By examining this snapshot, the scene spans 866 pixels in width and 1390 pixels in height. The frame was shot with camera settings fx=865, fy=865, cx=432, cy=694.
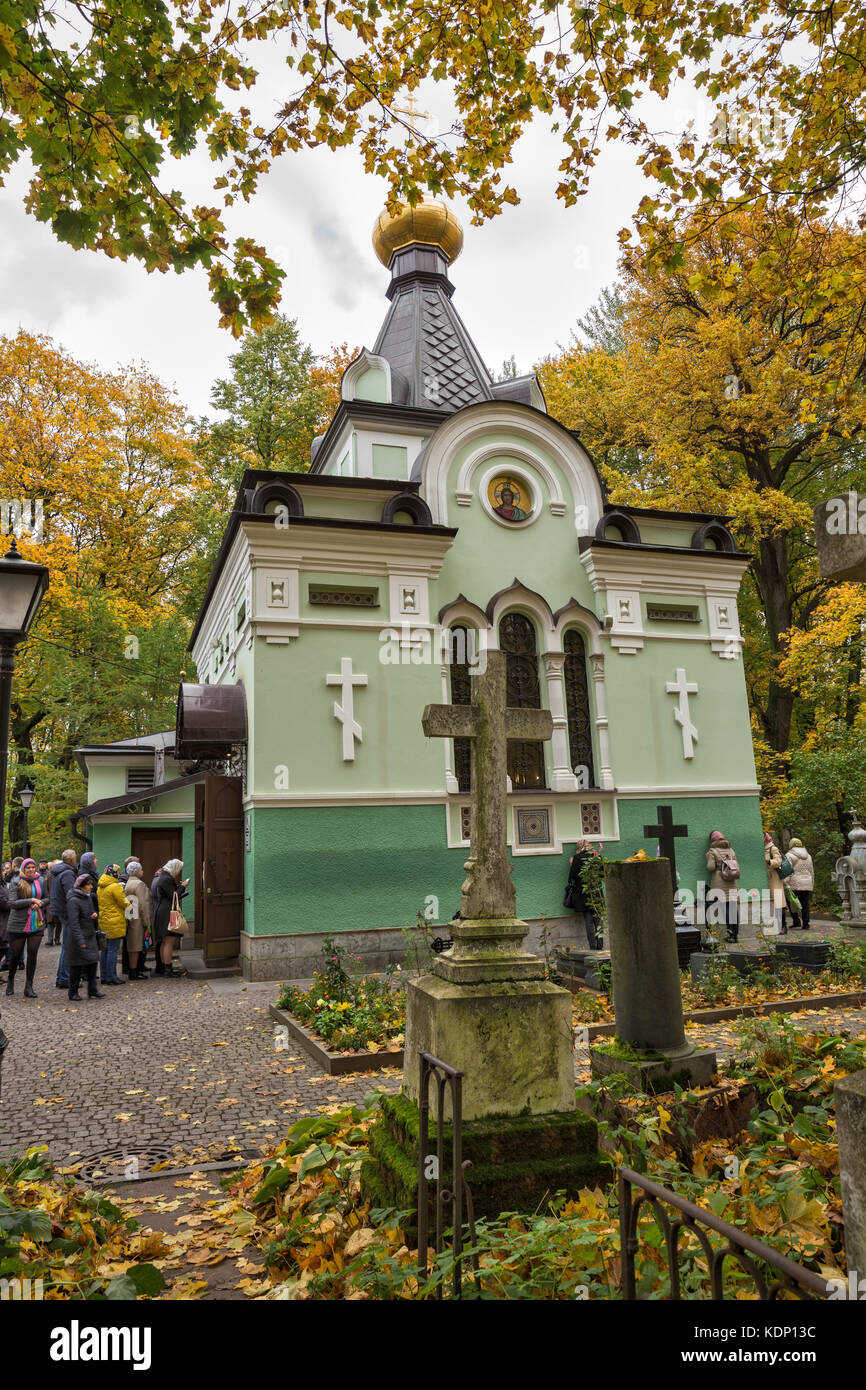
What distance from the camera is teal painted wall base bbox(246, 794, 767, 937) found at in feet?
39.7

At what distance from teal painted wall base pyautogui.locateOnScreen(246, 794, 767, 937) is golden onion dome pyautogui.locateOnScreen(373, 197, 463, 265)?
12780 millimetres

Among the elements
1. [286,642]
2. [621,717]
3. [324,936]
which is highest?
[286,642]

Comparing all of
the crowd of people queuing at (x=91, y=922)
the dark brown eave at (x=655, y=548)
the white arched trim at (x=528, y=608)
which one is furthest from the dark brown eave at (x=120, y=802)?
the dark brown eave at (x=655, y=548)

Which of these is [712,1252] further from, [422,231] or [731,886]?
[422,231]

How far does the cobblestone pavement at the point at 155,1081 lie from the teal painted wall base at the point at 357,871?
163 cm

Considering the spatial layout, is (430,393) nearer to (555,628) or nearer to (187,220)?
(555,628)

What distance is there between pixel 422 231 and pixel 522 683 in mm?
10691

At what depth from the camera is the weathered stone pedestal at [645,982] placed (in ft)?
19.1

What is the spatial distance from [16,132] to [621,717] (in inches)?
457

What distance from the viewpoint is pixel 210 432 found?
25734 mm

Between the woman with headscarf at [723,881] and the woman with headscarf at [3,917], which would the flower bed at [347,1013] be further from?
the woman with headscarf at [723,881]

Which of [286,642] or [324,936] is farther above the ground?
[286,642]

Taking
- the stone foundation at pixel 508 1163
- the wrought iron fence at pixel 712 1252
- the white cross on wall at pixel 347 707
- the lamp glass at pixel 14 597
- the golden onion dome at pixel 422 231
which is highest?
the golden onion dome at pixel 422 231
